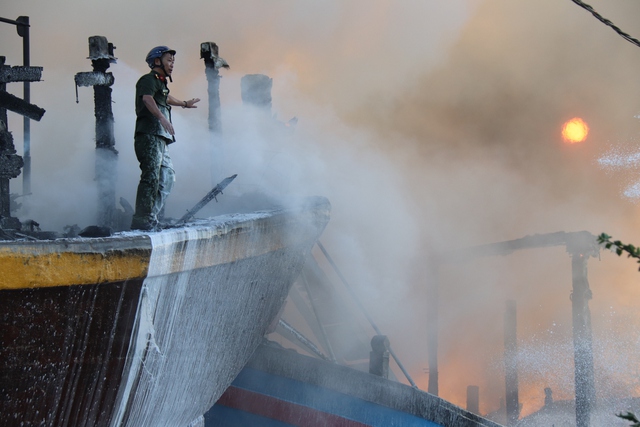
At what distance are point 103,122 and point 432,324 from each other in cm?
1245

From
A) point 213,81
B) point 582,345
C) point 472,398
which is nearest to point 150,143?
point 213,81

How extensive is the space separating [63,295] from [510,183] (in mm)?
20331

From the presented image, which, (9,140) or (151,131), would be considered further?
(9,140)

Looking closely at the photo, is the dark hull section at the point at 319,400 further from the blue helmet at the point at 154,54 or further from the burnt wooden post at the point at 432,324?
the burnt wooden post at the point at 432,324

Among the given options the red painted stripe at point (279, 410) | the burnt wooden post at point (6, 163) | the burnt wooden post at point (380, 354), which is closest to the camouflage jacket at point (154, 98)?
the burnt wooden post at point (6, 163)

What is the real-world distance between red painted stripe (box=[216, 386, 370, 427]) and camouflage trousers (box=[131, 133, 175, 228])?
296cm

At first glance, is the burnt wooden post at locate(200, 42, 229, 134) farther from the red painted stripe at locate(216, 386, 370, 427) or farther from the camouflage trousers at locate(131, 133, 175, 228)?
the red painted stripe at locate(216, 386, 370, 427)

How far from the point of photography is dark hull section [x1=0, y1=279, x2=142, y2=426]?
2770 millimetres

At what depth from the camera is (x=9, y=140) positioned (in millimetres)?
4297

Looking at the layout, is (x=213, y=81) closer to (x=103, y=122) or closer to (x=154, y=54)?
(x=103, y=122)

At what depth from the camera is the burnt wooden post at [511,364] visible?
15.9 metres

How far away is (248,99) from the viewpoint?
7582mm

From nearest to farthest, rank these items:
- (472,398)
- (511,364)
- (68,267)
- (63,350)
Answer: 1. (68,267)
2. (63,350)
3. (472,398)
4. (511,364)

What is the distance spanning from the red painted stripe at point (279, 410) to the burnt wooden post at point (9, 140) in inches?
121
